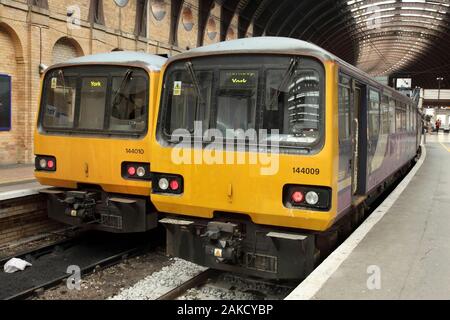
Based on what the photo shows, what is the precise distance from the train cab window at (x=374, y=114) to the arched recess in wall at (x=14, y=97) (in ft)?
33.8

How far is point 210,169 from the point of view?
5320 mm

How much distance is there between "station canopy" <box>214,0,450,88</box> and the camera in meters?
32.4

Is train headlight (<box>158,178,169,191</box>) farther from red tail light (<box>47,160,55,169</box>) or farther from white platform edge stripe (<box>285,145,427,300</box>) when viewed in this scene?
red tail light (<box>47,160,55,169</box>)

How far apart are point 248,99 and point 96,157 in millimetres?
2808

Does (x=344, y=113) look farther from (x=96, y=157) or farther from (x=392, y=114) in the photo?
(x=392, y=114)

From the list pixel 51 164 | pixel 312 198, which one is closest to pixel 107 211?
pixel 51 164

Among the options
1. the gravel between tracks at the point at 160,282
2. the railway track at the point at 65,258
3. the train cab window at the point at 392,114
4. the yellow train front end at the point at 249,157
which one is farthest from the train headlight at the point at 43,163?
the train cab window at the point at 392,114

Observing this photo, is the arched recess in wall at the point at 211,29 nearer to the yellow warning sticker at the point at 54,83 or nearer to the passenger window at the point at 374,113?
the passenger window at the point at 374,113

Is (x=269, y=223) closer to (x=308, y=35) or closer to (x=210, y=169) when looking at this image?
(x=210, y=169)

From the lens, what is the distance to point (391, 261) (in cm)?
530

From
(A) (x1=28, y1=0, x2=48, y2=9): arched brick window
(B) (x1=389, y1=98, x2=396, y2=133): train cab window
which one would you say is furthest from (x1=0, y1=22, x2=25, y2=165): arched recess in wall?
(B) (x1=389, y1=98, x2=396, y2=133): train cab window

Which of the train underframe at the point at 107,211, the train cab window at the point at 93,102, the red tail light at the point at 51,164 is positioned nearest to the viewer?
the train underframe at the point at 107,211

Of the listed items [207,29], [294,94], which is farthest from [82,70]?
[207,29]

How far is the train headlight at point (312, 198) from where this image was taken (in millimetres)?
4859
